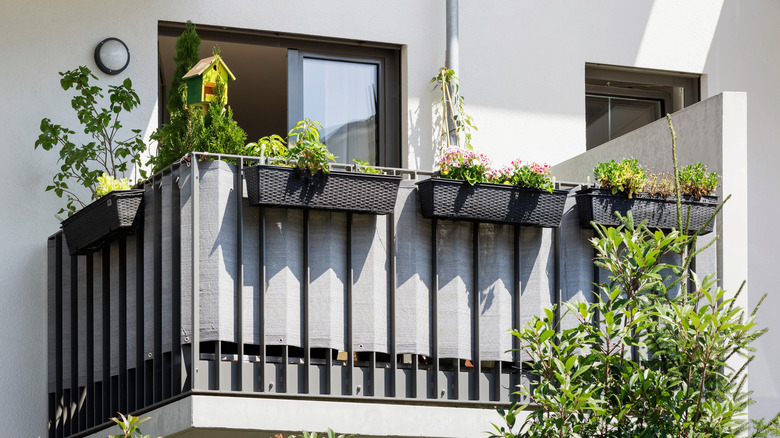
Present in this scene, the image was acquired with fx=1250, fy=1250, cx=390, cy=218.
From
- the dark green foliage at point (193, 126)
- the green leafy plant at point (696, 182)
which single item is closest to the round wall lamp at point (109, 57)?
the dark green foliage at point (193, 126)

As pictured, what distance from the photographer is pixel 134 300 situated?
7566 mm

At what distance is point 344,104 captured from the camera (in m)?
9.72

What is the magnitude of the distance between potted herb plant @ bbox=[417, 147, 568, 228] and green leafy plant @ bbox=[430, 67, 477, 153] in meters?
1.93

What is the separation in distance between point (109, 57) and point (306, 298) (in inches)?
116

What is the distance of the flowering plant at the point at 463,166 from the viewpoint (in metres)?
7.49

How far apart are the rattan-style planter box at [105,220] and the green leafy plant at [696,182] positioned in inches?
134

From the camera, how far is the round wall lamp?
9047 mm

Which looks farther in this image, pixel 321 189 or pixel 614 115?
pixel 614 115

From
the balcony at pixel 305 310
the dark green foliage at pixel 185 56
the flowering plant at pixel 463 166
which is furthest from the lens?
the dark green foliage at pixel 185 56

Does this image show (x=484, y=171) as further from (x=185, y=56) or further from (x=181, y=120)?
(x=185, y=56)

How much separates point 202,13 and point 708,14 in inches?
171

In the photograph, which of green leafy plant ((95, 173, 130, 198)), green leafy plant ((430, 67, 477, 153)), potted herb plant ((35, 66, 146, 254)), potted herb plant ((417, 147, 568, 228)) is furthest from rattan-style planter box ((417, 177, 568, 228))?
potted herb plant ((35, 66, 146, 254))

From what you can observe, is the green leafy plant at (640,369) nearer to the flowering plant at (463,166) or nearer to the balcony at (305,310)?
the balcony at (305,310)

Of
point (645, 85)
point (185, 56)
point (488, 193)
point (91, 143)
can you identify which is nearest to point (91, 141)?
point (91, 143)
